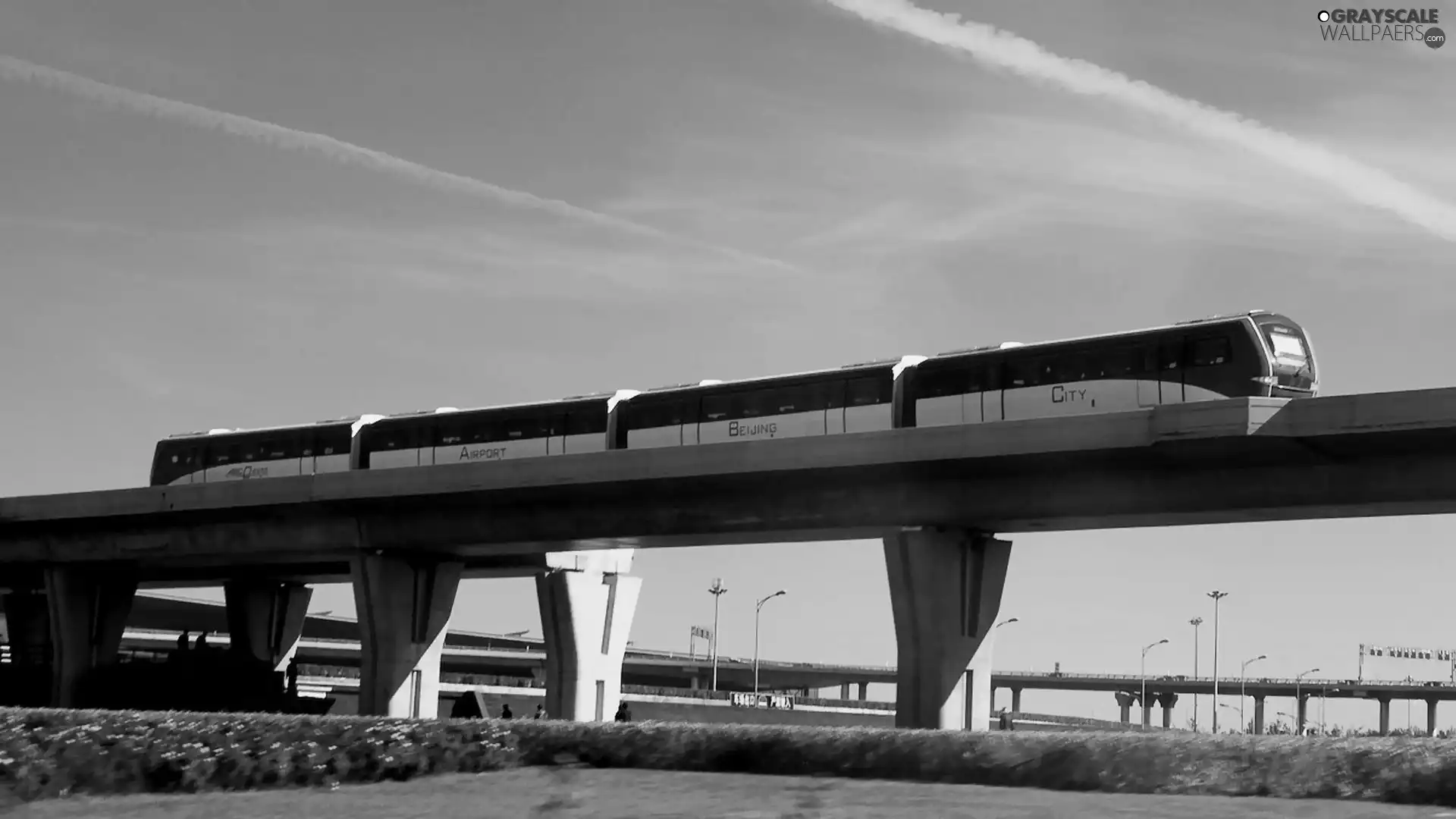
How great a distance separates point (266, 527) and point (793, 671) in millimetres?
109847

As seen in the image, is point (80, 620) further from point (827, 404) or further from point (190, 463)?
point (827, 404)

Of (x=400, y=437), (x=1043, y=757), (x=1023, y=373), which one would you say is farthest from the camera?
(x=400, y=437)

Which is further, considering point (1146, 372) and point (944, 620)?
point (944, 620)

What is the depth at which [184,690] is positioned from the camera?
60312 millimetres

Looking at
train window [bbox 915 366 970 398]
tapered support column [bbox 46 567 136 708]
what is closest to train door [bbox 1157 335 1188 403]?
train window [bbox 915 366 970 398]

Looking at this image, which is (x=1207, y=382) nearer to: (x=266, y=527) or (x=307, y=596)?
(x=266, y=527)

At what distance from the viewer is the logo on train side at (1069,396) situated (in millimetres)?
40562

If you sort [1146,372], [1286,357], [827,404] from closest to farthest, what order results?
1. [1286,357]
2. [1146,372]
3. [827,404]

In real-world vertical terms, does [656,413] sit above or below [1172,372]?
below

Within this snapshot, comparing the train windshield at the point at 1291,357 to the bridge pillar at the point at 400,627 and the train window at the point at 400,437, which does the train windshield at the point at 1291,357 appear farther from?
the train window at the point at 400,437

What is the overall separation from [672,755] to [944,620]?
15.3 metres

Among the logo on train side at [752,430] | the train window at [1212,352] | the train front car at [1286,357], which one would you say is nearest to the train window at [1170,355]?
the train window at [1212,352]

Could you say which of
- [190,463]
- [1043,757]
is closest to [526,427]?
[190,463]

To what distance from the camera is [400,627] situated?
54.8m
